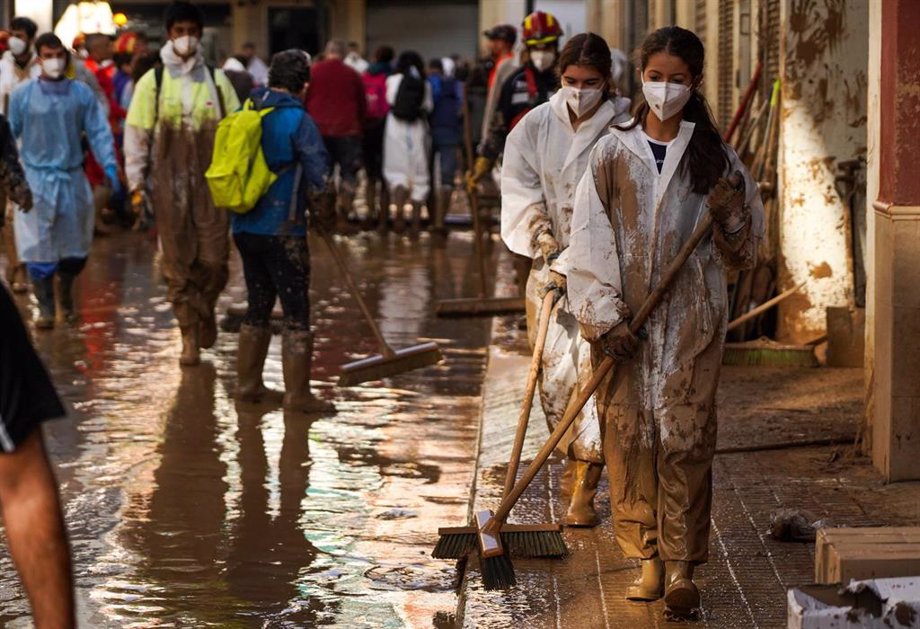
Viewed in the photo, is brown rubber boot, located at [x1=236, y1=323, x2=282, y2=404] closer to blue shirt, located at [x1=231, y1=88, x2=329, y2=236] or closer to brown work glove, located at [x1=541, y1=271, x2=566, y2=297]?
blue shirt, located at [x1=231, y1=88, x2=329, y2=236]

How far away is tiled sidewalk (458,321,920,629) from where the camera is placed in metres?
5.75

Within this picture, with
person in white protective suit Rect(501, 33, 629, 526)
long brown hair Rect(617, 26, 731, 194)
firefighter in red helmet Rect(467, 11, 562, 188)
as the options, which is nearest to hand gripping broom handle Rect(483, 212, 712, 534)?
long brown hair Rect(617, 26, 731, 194)

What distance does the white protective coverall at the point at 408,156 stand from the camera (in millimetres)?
19516

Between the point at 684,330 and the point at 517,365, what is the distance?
5.15 metres

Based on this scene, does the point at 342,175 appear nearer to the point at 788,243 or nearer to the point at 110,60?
A: the point at 110,60

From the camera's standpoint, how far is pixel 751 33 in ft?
39.5

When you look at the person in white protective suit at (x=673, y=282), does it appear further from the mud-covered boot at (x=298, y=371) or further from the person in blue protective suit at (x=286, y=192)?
the mud-covered boot at (x=298, y=371)

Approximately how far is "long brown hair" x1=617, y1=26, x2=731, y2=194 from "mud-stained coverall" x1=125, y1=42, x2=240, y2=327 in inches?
212

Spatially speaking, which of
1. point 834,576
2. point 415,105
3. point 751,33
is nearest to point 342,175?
point 415,105

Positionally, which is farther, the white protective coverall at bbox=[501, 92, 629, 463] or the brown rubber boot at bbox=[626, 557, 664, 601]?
the white protective coverall at bbox=[501, 92, 629, 463]

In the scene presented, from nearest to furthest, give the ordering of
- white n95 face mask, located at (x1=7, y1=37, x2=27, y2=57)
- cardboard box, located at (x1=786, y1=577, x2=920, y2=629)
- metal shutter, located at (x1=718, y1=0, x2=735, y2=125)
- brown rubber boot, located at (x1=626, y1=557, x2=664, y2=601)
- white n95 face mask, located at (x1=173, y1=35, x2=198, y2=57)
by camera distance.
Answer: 1. cardboard box, located at (x1=786, y1=577, x2=920, y2=629)
2. brown rubber boot, located at (x1=626, y1=557, x2=664, y2=601)
3. white n95 face mask, located at (x1=173, y1=35, x2=198, y2=57)
4. metal shutter, located at (x1=718, y1=0, x2=735, y2=125)
5. white n95 face mask, located at (x1=7, y1=37, x2=27, y2=57)

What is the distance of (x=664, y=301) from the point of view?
5.53 meters

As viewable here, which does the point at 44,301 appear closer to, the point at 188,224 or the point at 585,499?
the point at 188,224

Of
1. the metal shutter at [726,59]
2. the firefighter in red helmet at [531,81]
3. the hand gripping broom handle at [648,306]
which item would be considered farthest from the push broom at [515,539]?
the metal shutter at [726,59]
